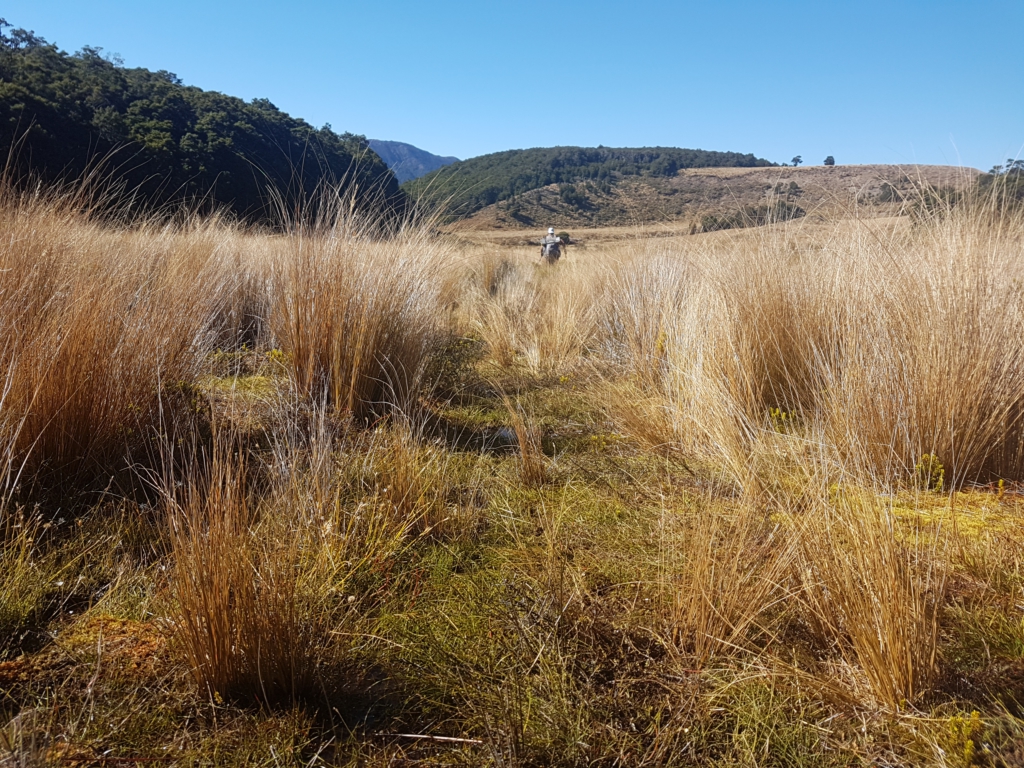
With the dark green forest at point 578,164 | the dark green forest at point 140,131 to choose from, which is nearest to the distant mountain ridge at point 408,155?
the dark green forest at point 578,164

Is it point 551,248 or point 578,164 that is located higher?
point 578,164

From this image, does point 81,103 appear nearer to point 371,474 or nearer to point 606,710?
point 371,474

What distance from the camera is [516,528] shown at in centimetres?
228

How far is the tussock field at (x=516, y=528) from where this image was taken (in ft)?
4.29

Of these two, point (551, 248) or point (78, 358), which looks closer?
point (78, 358)

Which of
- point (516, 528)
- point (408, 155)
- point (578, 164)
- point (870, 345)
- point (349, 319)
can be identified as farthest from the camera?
point (408, 155)

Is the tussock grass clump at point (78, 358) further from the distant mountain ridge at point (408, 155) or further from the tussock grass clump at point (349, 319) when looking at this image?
the distant mountain ridge at point (408, 155)

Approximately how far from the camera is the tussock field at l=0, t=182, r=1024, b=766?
1307mm

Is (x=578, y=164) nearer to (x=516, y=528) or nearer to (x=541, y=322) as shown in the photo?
(x=541, y=322)

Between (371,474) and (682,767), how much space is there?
1.51 meters

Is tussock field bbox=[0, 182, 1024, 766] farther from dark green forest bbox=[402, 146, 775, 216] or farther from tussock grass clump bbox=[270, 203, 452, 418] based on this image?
dark green forest bbox=[402, 146, 775, 216]

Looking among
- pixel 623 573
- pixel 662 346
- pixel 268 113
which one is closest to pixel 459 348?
pixel 662 346

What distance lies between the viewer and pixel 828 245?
3.44m

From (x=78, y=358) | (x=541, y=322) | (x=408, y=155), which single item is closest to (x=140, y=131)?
(x=541, y=322)
